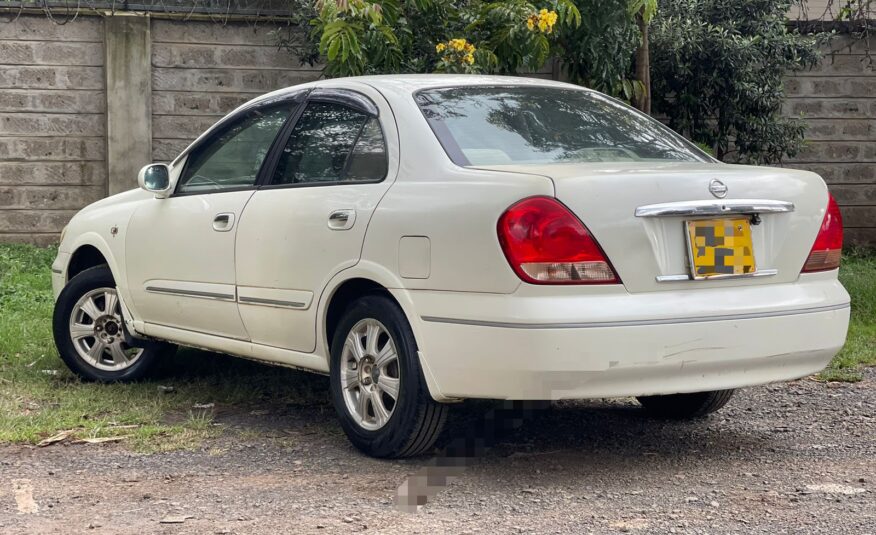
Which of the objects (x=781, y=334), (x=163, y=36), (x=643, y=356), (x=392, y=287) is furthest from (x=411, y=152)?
(x=163, y=36)

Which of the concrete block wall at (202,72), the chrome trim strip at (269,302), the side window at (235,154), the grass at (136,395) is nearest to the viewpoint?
the chrome trim strip at (269,302)

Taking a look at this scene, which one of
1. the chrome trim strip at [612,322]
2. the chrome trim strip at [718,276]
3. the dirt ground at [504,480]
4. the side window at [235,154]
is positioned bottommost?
the dirt ground at [504,480]

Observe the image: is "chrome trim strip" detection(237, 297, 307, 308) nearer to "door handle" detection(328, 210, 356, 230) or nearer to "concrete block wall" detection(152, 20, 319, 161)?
"door handle" detection(328, 210, 356, 230)

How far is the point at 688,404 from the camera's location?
5.25m

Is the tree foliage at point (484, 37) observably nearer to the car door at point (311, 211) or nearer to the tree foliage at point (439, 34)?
the tree foliage at point (439, 34)

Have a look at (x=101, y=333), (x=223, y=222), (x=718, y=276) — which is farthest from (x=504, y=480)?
(x=101, y=333)

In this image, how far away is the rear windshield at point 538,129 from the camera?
14.7 feet

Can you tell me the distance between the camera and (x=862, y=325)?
750 centimetres

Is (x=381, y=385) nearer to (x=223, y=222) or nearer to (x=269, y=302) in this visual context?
(x=269, y=302)

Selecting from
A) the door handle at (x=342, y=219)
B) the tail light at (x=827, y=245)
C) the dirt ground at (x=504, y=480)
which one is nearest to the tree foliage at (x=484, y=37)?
the door handle at (x=342, y=219)

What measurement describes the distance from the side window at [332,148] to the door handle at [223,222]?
0.26m

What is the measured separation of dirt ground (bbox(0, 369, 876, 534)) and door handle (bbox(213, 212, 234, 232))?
863mm

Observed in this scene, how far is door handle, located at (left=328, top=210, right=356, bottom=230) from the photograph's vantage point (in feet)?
14.8

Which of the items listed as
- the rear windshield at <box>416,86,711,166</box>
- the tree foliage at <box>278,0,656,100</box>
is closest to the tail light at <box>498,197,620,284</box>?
the rear windshield at <box>416,86,711,166</box>
